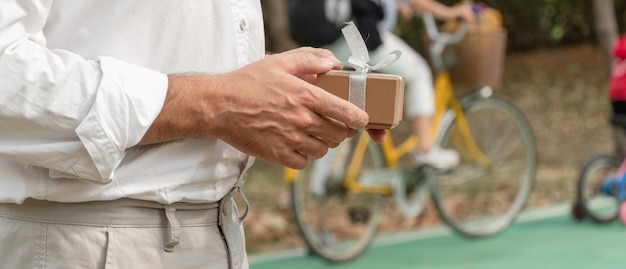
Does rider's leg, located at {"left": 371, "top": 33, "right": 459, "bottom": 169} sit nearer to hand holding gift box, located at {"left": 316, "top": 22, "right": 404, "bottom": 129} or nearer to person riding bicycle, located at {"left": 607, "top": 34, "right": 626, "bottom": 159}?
person riding bicycle, located at {"left": 607, "top": 34, "right": 626, "bottom": 159}

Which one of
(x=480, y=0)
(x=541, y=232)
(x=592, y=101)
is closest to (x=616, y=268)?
(x=541, y=232)

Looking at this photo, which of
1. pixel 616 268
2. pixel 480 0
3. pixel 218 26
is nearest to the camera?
pixel 218 26

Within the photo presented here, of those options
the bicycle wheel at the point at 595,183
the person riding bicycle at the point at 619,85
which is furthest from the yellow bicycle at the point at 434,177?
the person riding bicycle at the point at 619,85

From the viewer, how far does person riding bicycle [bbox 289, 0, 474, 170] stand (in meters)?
5.79

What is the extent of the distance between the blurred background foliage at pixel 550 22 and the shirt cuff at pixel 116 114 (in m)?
15.7

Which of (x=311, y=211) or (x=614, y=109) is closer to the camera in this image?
(x=311, y=211)

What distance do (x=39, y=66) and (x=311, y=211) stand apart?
198 inches

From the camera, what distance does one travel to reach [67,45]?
68.3 inches

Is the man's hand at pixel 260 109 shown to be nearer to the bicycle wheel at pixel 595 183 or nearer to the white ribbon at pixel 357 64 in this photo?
the white ribbon at pixel 357 64

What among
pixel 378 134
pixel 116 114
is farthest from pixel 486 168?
pixel 116 114

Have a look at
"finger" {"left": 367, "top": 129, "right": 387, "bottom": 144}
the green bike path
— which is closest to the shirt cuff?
"finger" {"left": 367, "top": 129, "right": 387, "bottom": 144}

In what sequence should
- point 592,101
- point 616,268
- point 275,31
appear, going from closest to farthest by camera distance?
point 616,268 → point 275,31 → point 592,101

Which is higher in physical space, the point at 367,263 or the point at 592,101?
the point at 367,263

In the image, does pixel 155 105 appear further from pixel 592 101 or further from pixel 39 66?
pixel 592 101
